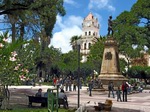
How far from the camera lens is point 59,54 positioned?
7494 centimetres

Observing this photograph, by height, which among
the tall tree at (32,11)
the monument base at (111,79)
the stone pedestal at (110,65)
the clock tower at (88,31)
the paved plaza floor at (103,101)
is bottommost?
the paved plaza floor at (103,101)

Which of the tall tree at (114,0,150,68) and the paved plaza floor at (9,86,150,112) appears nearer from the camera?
the paved plaza floor at (9,86,150,112)

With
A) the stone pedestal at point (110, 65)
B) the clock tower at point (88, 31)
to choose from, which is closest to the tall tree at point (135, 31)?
the stone pedestal at point (110, 65)

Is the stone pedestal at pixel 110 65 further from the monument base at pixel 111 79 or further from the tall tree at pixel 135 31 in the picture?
the tall tree at pixel 135 31

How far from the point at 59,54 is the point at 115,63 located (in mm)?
42366

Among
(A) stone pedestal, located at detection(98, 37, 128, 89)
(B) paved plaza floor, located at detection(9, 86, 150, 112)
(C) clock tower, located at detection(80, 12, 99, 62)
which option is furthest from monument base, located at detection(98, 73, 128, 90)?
(C) clock tower, located at detection(80, 12, 99, 62)

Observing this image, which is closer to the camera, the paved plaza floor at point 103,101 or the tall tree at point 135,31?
the paved plaza floor at point 103,101

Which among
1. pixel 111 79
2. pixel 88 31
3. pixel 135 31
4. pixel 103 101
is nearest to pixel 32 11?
pixel 103 101

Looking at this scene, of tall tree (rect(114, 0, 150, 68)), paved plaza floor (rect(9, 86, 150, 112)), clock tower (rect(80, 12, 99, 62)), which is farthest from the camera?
clock tower (rect(80, 12, 99, 62))

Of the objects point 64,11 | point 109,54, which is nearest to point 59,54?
point 109,54

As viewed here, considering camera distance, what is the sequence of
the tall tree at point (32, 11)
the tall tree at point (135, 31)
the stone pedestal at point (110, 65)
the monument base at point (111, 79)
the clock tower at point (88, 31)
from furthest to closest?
the clock tower at point (88, 31) → the tall tree at point (135, 31) → the stone pedestal at point (110, 65) → the monument base at point (111, 79) → the tall tree at point (32, 11)

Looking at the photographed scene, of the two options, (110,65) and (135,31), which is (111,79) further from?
(135,31)

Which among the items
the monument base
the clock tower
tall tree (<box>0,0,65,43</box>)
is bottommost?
the monument base

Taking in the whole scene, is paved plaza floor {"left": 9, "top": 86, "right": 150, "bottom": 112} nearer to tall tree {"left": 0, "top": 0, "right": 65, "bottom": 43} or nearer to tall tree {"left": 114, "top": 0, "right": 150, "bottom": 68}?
tall tree {"left": 0, "top": 0, "right": 65, "bottom": 43}
